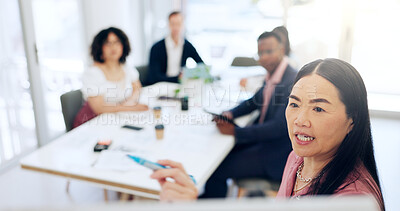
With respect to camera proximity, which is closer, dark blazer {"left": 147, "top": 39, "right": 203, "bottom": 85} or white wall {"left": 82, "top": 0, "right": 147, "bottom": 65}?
dark blazer {"left": 147, "top": 39, "right": 203, "bottom": 85}

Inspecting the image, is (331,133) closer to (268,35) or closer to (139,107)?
(268,35)

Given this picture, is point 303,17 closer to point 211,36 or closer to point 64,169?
point 211,36

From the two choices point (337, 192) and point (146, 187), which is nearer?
point (337, 192)

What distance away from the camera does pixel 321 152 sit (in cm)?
99

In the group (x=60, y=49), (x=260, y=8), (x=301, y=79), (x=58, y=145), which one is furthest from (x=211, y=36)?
(x=301, y=79)

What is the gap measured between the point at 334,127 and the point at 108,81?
84.7 inches

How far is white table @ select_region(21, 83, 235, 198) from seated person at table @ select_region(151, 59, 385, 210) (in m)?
0.78

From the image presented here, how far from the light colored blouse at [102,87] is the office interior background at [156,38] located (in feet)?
3.37

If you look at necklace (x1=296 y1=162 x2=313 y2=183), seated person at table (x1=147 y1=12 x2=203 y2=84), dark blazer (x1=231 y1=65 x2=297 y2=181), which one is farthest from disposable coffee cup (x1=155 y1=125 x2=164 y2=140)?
seated person at table (x1=147 y1=12 x2=203 y2=84)

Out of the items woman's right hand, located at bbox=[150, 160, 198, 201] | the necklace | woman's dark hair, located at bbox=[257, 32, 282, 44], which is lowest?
the necklace

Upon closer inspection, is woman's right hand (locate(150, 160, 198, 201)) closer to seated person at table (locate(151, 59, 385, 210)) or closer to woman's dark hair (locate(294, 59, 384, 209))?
seated person at table (locate(151, 59, 385, 210))

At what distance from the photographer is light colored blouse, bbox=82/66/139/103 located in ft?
8.93

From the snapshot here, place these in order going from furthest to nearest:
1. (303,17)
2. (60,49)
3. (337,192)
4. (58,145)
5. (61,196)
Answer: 1. (303,17)
2. (60,49)
3. (61,196)
4. (58,145)
5. (337,192)

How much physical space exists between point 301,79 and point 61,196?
2416 millimetres
